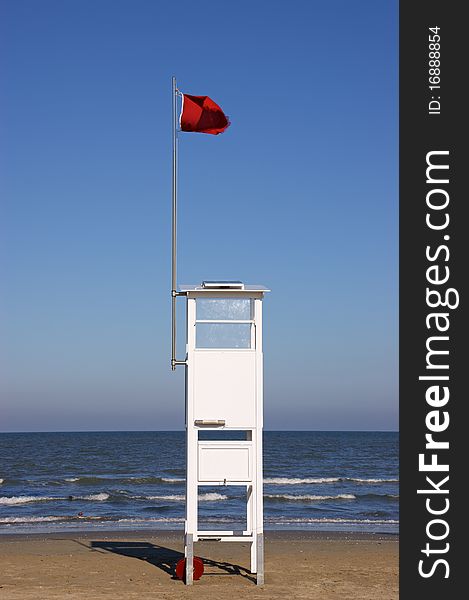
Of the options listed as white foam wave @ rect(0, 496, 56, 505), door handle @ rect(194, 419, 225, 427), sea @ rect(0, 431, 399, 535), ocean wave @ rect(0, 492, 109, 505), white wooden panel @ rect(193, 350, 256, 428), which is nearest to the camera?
door handle @ rect(194, 419, 225, 427)

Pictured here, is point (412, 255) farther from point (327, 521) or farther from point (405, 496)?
point (327, 521)

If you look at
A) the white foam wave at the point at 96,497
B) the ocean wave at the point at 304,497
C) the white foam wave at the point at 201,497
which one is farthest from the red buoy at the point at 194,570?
the white foam wave at the point at 96,497

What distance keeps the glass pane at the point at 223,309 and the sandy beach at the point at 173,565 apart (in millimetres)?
3910

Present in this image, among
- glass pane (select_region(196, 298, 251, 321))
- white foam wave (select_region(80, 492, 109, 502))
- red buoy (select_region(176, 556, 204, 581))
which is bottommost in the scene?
white foam wave (select_region(80, 492, 109, 502))

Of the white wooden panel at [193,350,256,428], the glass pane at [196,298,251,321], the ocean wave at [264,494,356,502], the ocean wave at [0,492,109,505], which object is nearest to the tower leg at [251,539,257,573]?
the white wooden panel at [193,350,256,428]

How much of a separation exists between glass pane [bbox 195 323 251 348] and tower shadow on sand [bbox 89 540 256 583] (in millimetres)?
3553

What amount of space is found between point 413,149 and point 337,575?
7.13m

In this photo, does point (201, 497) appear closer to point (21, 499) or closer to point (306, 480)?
point (21, 499)

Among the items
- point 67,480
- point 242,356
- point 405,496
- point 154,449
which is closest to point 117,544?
point 242,356

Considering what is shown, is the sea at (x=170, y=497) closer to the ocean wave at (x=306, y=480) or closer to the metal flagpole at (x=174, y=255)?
the ocean wave at (x=306, y=480)

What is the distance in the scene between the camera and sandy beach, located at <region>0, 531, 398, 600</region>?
13.4 m

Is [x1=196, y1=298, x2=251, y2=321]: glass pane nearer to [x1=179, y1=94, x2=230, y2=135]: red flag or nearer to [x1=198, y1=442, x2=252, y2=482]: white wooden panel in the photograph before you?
[x1=198, y1=442, x2=252, y2=482]: white wooden panel

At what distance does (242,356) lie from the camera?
14.0 meters

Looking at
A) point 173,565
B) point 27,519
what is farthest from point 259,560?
point 27,519
